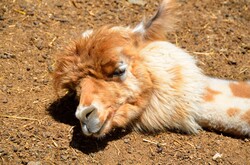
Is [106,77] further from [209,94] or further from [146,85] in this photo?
[209,94]

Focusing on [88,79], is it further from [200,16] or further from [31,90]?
[200,16]

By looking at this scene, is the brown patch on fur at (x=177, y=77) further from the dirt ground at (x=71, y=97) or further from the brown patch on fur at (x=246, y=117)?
the brown patch on fur at (x=246, y=117)

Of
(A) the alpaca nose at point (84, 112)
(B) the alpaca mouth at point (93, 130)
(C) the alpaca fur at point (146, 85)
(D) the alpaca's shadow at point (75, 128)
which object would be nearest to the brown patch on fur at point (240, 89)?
(C) the alpaca fur at point (146, 85)

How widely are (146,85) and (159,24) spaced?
2.10 feet

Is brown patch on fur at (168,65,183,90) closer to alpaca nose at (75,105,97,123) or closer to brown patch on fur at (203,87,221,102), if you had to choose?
brown patch on fur at (203,87,221,102)

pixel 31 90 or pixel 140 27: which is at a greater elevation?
pixel 140 27

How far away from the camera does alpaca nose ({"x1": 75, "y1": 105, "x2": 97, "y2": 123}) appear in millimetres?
3615

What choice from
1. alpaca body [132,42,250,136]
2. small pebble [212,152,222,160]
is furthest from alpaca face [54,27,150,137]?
small pebble [212,152,222,160]

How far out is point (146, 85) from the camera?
4031 millimetres

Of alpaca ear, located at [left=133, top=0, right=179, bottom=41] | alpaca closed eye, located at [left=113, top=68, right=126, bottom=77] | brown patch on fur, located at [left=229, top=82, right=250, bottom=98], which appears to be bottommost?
brown patch on fur, located at [left=229, top=82, right=250, bottom=98]

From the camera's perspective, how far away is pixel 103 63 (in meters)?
3.84

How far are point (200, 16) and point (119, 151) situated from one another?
254 centimetres

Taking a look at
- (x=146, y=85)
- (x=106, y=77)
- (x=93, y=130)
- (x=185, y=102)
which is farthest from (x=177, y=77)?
(x=93, y=130)

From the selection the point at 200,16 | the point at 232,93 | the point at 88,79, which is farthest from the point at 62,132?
the point at 200,16
